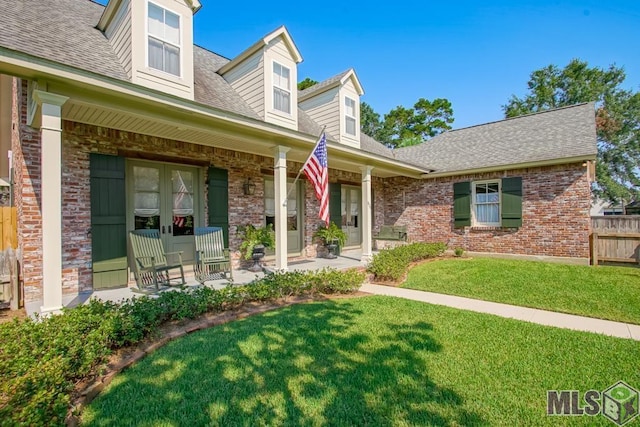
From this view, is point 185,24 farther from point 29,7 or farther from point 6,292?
point 6,292

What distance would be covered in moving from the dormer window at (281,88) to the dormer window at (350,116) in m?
2.19

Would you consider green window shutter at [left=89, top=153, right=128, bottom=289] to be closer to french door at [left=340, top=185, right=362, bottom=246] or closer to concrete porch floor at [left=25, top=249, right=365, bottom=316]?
concrete porch floor at [left=25, top=249, right=365, bottom=316]

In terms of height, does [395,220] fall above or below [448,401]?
above

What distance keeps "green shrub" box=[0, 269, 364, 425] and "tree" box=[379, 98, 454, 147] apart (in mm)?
27022

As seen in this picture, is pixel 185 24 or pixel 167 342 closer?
pixel 167 342

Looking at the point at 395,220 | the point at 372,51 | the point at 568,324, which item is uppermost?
the point at 372,51

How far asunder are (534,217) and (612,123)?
19.7 m

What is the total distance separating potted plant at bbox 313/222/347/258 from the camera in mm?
9078

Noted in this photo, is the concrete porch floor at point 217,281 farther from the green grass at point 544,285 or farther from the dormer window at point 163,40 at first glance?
the dormer window at point 163,40

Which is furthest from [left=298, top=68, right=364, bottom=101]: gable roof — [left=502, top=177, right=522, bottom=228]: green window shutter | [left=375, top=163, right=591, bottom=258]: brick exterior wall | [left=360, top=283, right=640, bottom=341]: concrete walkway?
[left=360, top=283, right=640, bottom=341]: concrete walkway

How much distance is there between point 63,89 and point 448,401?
5340 mm

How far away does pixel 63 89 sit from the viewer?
149 inches

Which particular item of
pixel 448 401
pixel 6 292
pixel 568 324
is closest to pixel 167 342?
pixel 448 401

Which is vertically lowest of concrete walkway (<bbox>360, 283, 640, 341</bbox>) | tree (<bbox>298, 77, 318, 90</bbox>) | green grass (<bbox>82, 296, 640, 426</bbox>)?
concrete walkway (<bbox>360, 283, 640, 341</bbox>)
